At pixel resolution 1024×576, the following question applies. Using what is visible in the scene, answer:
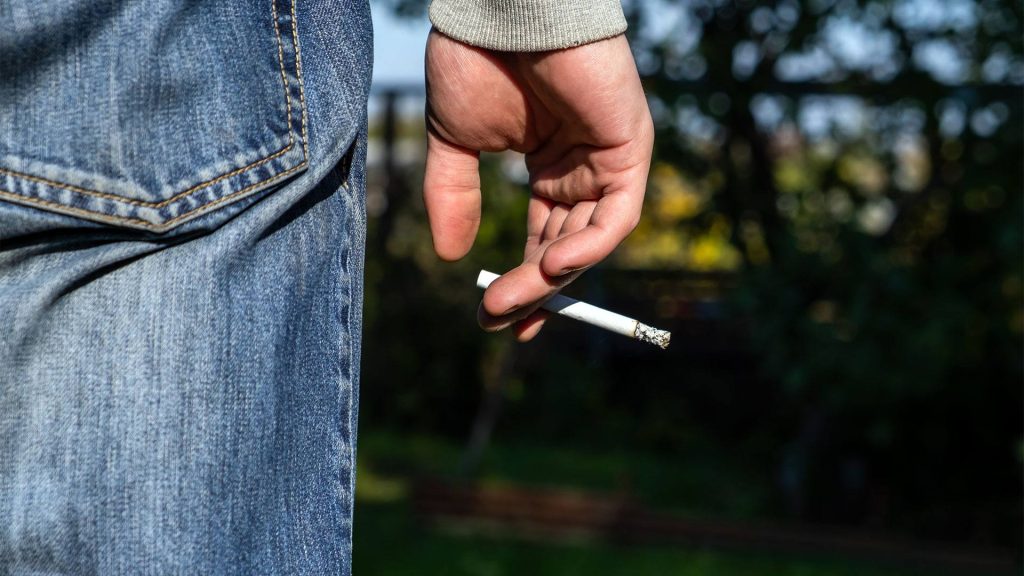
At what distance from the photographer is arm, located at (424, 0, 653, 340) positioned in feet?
3.92

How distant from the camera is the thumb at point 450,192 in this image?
137 cm

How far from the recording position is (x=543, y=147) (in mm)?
1408

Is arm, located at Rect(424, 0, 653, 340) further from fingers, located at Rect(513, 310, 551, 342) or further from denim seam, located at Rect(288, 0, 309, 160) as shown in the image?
denim seam, located at Rect(288, 0, 309, 160)

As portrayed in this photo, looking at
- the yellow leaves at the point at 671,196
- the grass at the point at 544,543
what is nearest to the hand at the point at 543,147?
the grass at the point at 544,543

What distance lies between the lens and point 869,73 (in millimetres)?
4922

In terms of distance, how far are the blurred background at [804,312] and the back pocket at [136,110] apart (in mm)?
3643

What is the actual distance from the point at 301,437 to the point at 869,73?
4.44m

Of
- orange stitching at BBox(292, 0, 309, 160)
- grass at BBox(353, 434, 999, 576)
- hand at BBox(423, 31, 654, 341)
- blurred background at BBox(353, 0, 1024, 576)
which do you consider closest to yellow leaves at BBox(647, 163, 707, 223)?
blurred background at BBox(353, 0, 1024, 576)

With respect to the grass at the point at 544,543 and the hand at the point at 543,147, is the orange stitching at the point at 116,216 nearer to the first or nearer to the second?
the hand at the point at 543,147

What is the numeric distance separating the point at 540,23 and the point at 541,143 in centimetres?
27

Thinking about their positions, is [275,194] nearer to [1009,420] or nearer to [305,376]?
[305,376]

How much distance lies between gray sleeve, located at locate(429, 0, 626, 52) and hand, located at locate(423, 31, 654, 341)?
0.05ft

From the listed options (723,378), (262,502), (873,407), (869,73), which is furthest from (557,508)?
(262,502)

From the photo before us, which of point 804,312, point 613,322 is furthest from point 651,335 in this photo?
point 804,312
